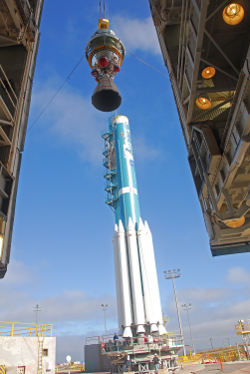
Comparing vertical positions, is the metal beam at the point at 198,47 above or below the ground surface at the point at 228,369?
above

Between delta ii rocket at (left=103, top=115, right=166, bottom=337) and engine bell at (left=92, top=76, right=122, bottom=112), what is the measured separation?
20488 mm

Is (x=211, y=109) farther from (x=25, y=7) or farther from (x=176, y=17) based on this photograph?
(x=25, y=7)

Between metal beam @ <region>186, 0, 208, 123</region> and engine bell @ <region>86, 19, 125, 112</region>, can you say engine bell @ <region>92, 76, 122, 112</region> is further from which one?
metal beam @ <region>186, 0, 208, 123</region>

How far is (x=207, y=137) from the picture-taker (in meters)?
6.65

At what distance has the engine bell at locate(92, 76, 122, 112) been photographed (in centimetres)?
850

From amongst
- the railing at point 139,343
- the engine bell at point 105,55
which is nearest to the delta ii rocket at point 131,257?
the railing at point 139,343

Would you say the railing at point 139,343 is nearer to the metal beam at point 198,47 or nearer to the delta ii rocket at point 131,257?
the delta ii rocket at point 131,257

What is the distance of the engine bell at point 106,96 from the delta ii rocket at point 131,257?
20.5 m

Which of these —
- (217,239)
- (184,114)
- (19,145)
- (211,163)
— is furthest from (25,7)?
(217,239)

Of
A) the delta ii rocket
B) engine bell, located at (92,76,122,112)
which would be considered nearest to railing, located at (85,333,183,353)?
the delta ii rocket

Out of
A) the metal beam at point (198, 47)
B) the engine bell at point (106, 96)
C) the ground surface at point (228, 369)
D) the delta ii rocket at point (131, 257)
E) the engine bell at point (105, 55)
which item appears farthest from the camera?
the delta ii rocket at point (131, 257)

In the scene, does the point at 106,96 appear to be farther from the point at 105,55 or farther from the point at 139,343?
the point at 139,343

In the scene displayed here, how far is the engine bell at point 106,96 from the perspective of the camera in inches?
335

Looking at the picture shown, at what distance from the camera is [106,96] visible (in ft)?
28.5
